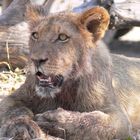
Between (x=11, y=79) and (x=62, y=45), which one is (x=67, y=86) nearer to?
(x=62, y=45)

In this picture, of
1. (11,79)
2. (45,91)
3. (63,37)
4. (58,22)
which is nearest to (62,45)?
(63,37)

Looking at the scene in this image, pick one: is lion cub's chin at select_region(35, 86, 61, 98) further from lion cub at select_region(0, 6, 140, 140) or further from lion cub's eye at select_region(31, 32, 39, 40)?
lion cub's eye at select_region(31, 32, 39, 40)

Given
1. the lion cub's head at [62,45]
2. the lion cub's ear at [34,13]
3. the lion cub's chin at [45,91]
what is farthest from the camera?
the lion cub's ear at [34,13]

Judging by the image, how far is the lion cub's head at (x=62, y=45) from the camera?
4.09 meters

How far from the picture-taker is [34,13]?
4.68 meters

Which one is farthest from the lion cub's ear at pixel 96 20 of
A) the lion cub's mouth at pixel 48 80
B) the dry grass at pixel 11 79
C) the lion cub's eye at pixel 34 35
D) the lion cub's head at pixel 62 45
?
the dry grass at pixel 11 79

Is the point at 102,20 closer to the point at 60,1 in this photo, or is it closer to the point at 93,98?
the point at 93,98

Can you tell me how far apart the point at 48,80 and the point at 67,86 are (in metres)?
0.27

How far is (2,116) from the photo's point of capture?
4.52 m

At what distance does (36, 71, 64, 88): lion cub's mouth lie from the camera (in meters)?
4.17

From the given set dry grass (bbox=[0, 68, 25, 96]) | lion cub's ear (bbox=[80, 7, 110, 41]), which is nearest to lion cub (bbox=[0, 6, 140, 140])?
lion cub's ear (bbox=[80, 7, 110, 41])

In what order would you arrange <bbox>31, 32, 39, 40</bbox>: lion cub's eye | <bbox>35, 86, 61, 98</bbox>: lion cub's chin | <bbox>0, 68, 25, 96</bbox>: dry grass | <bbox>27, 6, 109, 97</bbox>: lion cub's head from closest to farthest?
<bbox>27, 6, 109, 97</bbox>: lion cub's head, <bbox>35, 86, 61, 98</bbox>: lion cub's chin, <bbox>31, 32, 39, 40</bbox>: lion cub's eye, <bbox>0, 68, 25, 96</bbox>: dry grass

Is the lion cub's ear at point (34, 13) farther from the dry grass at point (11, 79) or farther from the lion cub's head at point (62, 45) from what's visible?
the dry grass at point (11, 79)

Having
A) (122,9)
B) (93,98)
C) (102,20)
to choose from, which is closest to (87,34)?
(102,20)
